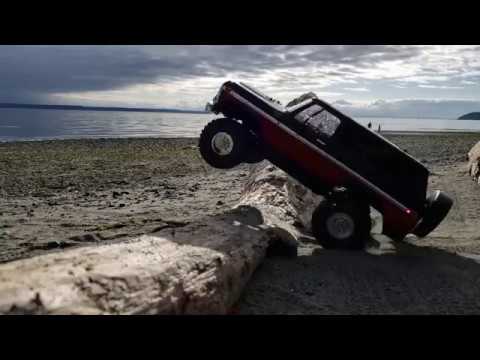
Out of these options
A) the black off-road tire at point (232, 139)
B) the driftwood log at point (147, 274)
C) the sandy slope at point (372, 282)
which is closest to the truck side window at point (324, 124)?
the black off-road tire at point (232, 139)

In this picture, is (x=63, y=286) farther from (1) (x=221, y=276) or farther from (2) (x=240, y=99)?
(2) (x=240, y=99)

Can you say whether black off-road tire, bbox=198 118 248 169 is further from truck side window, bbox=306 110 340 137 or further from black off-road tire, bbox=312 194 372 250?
black off-road tire, bbox=312 194 372 250

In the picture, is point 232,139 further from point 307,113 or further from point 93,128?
point 93,128

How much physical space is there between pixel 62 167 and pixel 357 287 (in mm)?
10953

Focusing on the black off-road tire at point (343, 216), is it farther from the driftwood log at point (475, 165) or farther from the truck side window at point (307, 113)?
the driftwood log at point (475, 165)

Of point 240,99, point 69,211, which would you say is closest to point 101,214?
point 69,211

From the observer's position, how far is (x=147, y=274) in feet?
9.29

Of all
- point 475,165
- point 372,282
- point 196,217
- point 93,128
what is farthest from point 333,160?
point 93,128

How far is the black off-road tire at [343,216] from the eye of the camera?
17.8 feet

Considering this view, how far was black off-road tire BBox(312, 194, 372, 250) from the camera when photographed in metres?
5.42

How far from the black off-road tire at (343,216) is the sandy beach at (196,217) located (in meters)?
0.18

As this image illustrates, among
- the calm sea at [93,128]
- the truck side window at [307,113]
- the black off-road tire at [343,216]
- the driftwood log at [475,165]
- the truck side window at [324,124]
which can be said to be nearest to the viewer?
the black off-road tire at [343,216]

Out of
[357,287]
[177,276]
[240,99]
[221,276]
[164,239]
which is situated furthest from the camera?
[240,99]
